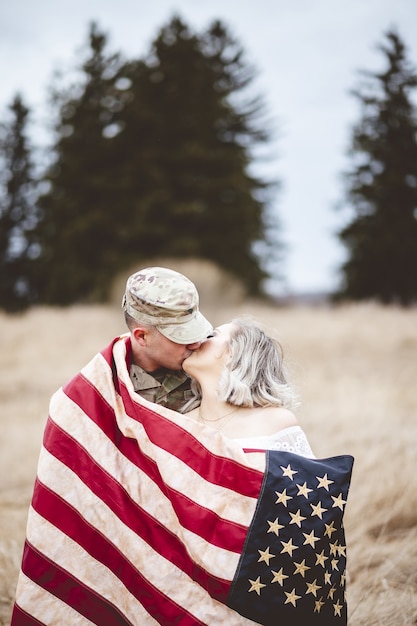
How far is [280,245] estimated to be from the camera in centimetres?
2691

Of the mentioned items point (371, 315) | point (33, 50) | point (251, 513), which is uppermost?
point (33, 50)

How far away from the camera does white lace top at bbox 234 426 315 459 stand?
7.63ft

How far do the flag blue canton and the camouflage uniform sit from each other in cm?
61

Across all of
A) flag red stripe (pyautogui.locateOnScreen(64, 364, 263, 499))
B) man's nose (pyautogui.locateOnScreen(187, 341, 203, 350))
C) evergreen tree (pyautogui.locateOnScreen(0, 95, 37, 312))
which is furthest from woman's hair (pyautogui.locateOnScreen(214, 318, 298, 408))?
evergreen tree (pyautogui.locateOnScreen(0, 95, 37, 312))

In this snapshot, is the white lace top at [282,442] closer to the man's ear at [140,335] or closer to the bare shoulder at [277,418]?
the bare shoulder at [277,418]

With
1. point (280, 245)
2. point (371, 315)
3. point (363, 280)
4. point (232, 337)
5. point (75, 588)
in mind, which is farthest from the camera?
point (280, 245)

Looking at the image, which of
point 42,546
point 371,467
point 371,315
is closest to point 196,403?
point 42,546

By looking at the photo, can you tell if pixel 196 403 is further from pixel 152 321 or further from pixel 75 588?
pixel 75 588

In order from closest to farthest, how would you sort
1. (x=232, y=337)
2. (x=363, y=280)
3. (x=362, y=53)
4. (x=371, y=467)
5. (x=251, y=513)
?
(x=251, y=513)
(x=232, y=337)
(x=371, y=467)
(x=363, y=280)
(x=362, y=53)

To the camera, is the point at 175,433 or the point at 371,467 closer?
the point at 175,433

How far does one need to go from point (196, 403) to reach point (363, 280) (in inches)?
842

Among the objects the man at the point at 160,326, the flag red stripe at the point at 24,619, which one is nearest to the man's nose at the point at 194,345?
the man at the point at 160,326

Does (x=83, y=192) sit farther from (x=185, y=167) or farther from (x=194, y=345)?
(x=194, y=345)

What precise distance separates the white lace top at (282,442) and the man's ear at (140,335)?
0.59m
